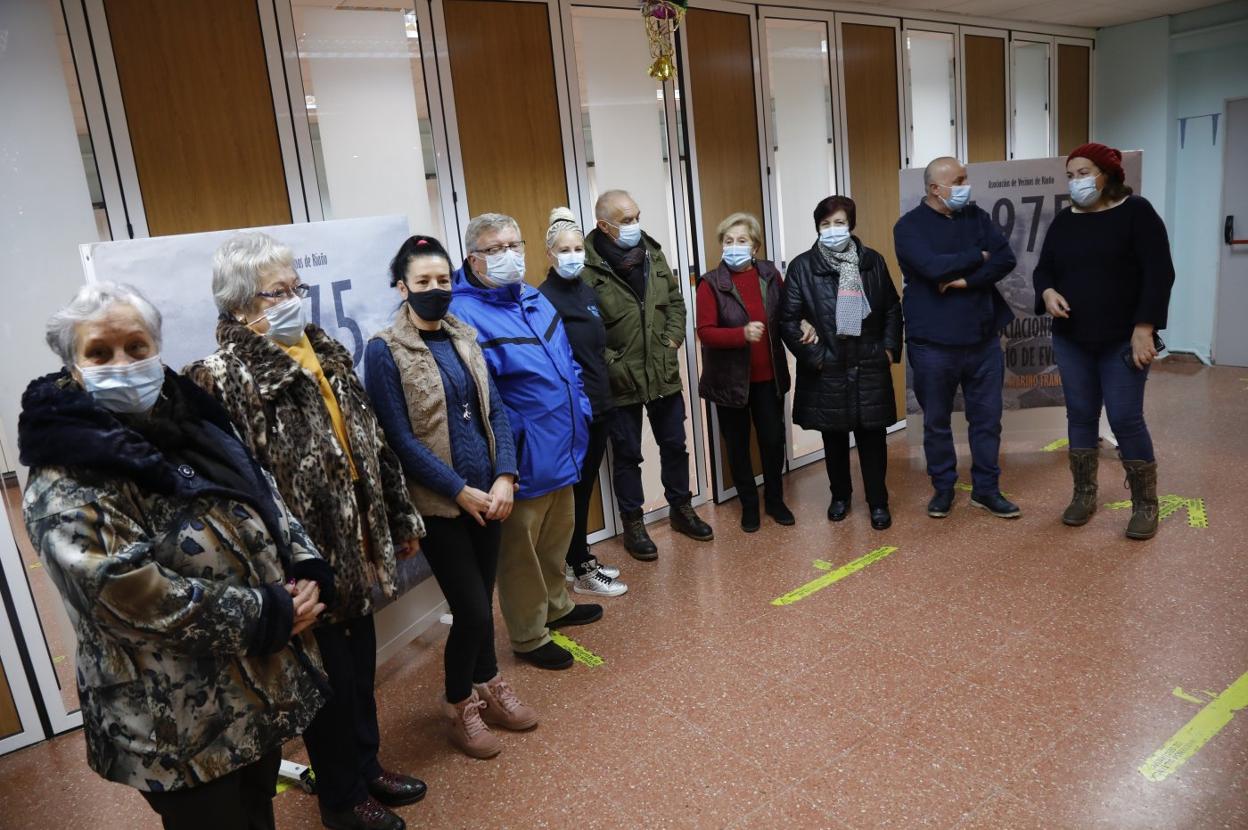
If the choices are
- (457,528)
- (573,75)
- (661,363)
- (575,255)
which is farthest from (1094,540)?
(573,75)

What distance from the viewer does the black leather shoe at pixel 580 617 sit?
3332 millimetres

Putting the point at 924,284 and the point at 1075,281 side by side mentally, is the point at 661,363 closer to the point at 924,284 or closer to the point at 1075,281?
the point at 924,284

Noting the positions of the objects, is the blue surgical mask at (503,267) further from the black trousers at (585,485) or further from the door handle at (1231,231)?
the door handle at (1231,231)

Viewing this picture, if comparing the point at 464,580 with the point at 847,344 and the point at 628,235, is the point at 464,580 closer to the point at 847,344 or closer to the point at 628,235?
the point at 628,235

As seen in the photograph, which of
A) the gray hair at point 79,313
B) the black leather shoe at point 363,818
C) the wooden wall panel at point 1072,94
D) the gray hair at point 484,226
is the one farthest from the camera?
the wooden wall panel at point 1072,94

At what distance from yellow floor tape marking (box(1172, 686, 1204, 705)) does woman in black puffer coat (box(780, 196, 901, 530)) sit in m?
1.66

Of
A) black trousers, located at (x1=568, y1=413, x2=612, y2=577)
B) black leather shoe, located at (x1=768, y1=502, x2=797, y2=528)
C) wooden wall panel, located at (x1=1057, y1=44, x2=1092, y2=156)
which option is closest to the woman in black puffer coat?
black leather shoe, located at (x1=768, y1=502, x2=797, y2=528)

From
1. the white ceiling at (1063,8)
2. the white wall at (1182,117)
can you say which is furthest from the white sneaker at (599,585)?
the white wall at (1182,117)

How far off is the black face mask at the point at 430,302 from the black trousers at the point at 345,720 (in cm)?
81

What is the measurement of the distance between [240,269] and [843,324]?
2.64m

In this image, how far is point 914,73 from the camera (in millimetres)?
5629

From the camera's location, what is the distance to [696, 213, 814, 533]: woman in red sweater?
3.91 metres

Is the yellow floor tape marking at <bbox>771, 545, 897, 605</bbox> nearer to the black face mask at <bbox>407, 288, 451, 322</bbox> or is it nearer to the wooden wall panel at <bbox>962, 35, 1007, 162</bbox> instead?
the black face mask at <bbox>407, 288, 451, 322</bbox>

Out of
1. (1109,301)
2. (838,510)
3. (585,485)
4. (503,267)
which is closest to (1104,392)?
(1109,301)
